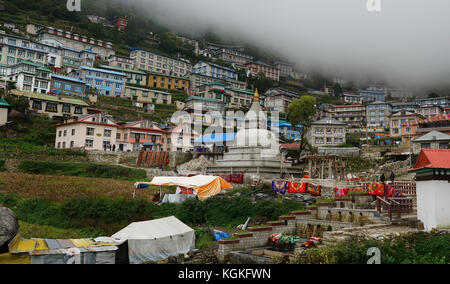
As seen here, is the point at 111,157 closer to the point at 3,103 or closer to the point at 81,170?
the point at 81,170

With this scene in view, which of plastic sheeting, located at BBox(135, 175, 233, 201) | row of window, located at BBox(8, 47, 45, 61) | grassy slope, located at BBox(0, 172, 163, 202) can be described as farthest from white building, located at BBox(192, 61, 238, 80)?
plastic sheeting, located at BBox(135, 175, 233, 201)

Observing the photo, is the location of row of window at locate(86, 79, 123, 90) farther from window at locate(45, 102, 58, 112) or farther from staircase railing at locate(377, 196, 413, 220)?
staircase railing at locate(377, 196, 413, 220)

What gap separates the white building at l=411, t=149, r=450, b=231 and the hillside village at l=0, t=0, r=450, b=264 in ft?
0.18

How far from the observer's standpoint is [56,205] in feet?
74.4

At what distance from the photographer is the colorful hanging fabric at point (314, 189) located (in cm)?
2418

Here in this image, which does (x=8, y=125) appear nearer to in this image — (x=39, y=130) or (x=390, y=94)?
(x=39, y=130)

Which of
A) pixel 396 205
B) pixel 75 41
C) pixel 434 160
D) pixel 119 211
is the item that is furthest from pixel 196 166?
pixel 75 41

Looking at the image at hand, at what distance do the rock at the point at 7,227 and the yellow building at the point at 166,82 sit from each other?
8206 centimetres

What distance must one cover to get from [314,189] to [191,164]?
19953 mm

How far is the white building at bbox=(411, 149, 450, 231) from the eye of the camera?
14.1 metres

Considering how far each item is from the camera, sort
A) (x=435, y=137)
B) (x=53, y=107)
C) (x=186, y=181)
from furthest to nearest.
Result: (x=53, y=107) → (x=435, y=137) → (x=186, y=181)

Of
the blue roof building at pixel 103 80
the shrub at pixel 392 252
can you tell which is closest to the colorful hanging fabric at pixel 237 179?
the shrub at pixel 392 252

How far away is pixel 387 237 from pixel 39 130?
49.2m

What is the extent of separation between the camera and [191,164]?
1622 inches
